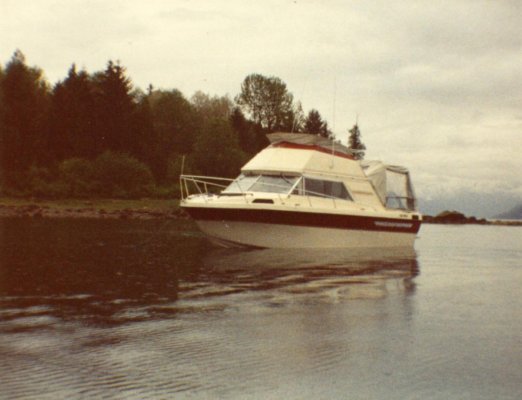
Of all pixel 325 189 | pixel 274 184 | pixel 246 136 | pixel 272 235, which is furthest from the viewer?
pixel 246 136

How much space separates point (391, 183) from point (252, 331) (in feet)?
63.0

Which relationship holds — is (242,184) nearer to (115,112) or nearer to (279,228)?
(279,228)

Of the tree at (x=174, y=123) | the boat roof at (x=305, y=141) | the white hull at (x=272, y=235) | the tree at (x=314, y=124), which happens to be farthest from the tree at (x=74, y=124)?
the white hull at (x=272, y=235)

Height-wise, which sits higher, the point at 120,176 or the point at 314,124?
the point at 314,124

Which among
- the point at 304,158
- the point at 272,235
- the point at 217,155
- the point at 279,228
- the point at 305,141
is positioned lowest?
the point at 272,235

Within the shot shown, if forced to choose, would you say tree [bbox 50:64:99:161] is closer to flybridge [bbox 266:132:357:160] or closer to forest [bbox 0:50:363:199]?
forest [bbox 0:50:363:199]

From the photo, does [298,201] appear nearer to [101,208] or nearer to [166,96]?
[101,208]

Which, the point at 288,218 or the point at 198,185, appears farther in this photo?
the point at 198,185

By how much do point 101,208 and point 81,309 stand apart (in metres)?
45.1

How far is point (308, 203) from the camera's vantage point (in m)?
23.6

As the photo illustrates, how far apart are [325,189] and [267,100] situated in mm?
67172

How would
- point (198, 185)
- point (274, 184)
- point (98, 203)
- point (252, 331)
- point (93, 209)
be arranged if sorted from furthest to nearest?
point (98, 203) < point (93, 209) < point (198, 185) < point (274, 184) < point (252, 331)

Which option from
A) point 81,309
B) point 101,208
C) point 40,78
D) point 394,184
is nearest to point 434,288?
point 81,309

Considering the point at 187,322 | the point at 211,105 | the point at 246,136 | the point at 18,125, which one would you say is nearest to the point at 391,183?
the point at 187,322
